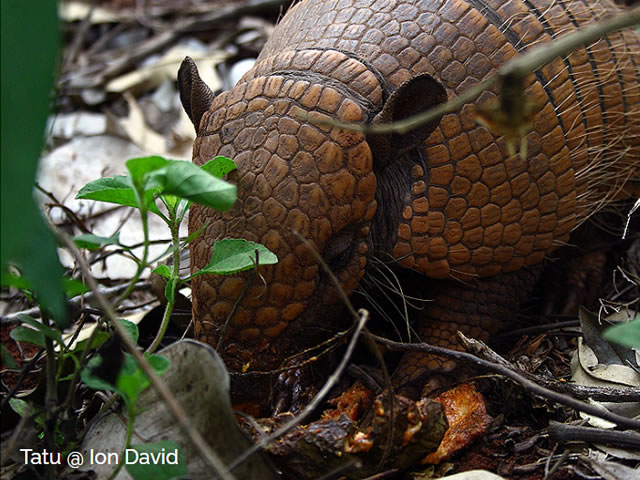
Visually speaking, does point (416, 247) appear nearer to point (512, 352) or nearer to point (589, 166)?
point (512, 352)

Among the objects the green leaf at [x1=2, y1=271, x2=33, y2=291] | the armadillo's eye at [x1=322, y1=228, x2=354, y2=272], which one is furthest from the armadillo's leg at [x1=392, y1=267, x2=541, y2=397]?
the green leaf at [x1=2, y1=271, x2=33, y2=291]

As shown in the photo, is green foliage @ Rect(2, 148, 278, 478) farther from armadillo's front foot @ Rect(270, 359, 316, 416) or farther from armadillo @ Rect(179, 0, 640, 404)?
armadillo's front foot @ Rect(270, 359, 316, 416)

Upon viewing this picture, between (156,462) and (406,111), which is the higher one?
(406,111)

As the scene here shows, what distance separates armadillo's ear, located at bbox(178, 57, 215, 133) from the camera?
2803 mm

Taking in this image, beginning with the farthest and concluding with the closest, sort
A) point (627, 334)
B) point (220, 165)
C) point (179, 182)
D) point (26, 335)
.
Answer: point (220, 165)
point (26, 335)
point (179, 182)
point (627, 334)

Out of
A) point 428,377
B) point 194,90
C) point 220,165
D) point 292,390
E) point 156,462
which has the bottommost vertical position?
point 428,377

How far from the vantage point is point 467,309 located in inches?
119

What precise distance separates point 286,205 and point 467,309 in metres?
1.04

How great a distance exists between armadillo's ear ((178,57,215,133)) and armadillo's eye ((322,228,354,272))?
753 mm

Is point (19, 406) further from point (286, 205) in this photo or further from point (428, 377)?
point (428, 377)

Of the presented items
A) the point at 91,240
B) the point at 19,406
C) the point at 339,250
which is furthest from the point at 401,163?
the point at 19,406

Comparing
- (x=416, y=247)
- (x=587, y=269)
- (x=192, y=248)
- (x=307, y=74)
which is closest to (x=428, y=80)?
(x=307, y=74)

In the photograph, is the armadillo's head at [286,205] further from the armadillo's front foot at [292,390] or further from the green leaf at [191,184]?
the green leaf at [191,184]

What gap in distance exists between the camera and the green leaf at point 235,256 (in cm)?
210
